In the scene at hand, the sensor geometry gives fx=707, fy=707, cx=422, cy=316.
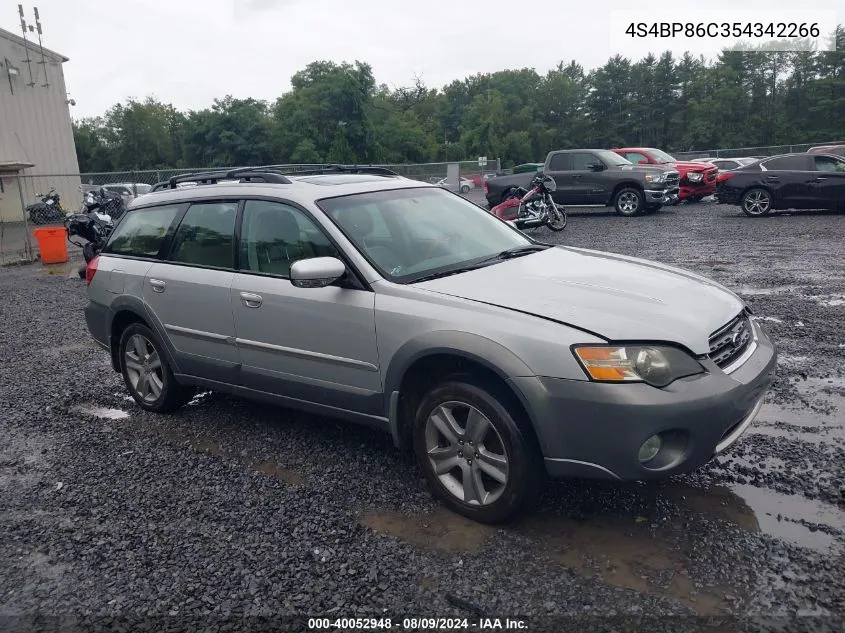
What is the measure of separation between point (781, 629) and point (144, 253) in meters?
4.68

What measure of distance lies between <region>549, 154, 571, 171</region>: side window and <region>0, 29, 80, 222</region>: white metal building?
18.6 meters

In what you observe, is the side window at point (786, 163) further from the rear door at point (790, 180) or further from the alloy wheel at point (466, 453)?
the alloy wheel at point (466, 453)

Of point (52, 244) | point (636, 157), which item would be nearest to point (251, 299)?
point (52, 244)

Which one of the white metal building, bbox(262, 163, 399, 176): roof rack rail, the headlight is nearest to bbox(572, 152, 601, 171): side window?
bbox(262, 163, 399, 176): roof rack rail

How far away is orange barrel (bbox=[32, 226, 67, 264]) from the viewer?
15.3 metres

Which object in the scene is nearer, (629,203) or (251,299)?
(251,299)

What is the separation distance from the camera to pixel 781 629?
2.62 m

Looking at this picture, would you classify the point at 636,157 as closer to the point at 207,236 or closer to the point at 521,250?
the point at 521,250

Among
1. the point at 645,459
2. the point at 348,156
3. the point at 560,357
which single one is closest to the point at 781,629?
the point at 645,459

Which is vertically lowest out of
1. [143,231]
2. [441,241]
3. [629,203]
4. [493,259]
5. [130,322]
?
[629,203]

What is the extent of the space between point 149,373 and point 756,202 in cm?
1555

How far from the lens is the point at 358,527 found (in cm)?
356

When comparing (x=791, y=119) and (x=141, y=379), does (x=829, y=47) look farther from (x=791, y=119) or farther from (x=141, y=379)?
(x=141, y=379)

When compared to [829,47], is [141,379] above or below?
below
